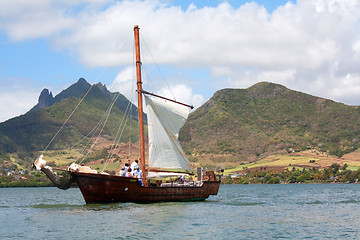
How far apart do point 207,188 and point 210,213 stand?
1245cm

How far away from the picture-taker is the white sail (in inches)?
1869

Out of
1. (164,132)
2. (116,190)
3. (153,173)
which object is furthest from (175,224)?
(164,132)

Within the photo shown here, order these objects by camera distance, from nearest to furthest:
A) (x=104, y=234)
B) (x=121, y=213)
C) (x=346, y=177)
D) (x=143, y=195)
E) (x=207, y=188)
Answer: (x=104, y=234) → (x=121, y=213) → (x=143, y=195) → (x=207, y=188) → (x=346, y=177)

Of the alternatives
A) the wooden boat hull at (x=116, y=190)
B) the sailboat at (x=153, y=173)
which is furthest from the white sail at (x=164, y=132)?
the wooden boat hull at (x=116, y=190)

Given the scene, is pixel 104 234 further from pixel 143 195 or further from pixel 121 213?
pixel 143 195

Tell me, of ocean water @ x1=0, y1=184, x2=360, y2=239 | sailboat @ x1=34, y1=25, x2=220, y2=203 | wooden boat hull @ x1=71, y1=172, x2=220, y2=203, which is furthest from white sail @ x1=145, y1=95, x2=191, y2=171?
ocean water @ x1=0, y1=184, x2=360, y2=239

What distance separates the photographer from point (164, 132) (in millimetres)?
48156

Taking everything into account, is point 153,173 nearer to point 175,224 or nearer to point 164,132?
point 164,132

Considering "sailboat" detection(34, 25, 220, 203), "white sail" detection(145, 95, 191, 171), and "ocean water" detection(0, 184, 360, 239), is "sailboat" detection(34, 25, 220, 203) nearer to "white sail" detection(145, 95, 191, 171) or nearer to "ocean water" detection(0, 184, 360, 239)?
"white sail" detection(145, 95, 191, 171)

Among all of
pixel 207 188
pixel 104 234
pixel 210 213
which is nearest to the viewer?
pixel 104 234

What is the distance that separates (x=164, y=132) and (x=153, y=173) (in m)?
4.42

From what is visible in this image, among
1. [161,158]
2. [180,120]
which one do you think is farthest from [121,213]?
[180,120]

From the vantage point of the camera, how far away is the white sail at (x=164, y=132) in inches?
1869

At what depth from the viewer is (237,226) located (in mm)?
32250
